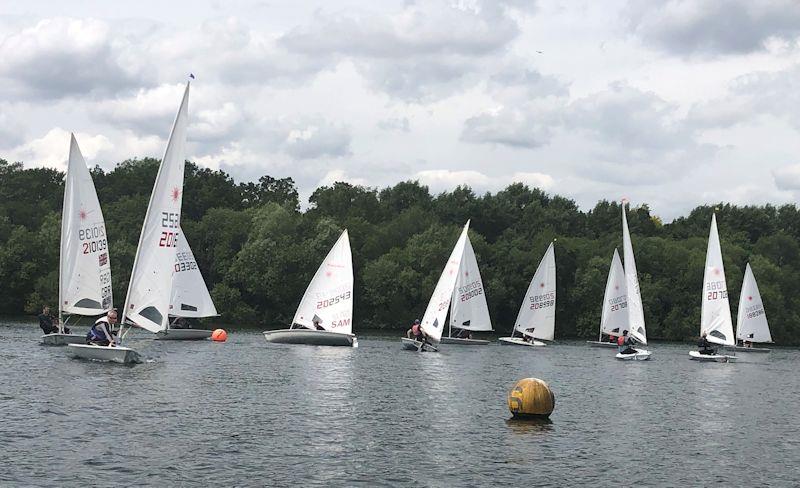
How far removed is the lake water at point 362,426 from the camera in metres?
26.7

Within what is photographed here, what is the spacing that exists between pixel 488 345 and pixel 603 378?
29.5 metres

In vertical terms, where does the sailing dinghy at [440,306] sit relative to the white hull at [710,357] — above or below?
above

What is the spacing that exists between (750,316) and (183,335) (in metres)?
54.4

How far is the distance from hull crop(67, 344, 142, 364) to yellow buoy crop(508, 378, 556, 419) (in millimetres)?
18219

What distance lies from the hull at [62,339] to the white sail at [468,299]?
35.8 metres

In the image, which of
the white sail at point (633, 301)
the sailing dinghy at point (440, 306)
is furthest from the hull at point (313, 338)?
the white sail at point (633, 301)

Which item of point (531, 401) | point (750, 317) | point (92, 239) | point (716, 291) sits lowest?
point (531, 401)

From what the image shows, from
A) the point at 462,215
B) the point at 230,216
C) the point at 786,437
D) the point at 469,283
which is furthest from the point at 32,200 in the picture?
the point at 786,437

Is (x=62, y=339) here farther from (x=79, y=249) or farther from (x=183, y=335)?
(x=183, y=335)

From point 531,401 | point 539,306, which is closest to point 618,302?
point 539,306

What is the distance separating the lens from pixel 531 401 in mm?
37219

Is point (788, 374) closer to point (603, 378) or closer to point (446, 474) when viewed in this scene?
point (603, 378)

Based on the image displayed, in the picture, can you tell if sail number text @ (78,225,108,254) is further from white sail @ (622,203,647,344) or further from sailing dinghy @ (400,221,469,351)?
white sail @ (622,203,647,344)

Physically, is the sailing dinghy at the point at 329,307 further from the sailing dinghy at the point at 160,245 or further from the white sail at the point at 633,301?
the white sail at the point at 633,301
